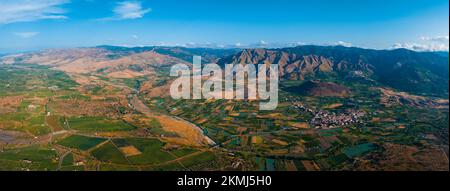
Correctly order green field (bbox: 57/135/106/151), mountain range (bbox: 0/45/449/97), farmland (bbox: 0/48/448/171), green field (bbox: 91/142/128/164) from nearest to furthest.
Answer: farmland (bbox: 0/48/448/171)
green field (bbox: 91/142/128/164)
green field (bbox: 57/135/106/151)
mountain range (bbox: 0/45/449/97)

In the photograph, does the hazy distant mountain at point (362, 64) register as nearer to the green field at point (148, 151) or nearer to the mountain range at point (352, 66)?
the mountain range at point (352, 66)

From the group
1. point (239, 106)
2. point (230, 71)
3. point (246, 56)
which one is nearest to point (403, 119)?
point (239, 106)

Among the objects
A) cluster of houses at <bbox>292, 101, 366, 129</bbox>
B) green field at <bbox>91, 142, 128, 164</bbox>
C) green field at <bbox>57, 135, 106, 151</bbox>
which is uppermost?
cluster of houses at <bbox>292, 101, 366, 129</bbox>

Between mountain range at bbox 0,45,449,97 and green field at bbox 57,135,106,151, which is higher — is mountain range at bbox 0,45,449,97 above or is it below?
above

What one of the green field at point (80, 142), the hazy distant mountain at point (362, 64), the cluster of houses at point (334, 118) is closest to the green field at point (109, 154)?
the green field at point (80, 142)

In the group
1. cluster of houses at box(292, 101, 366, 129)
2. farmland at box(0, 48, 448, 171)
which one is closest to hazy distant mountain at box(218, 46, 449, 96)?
farmland at box(0, 48, 448, 171)

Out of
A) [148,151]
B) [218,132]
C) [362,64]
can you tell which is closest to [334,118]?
[218,132]

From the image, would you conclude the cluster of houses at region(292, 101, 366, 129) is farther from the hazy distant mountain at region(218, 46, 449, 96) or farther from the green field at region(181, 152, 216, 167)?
the hazy distant mountain at region(218, 46, 449, 96)
